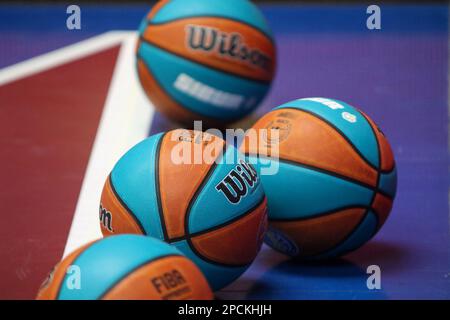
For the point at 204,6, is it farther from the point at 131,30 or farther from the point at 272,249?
the point at 131,30

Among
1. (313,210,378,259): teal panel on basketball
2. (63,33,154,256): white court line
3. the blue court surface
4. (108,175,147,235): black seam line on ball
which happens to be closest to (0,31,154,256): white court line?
(63,33,154,256): white court line

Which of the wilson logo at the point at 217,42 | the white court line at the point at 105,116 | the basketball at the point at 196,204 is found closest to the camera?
the basketball at the point at 196,204

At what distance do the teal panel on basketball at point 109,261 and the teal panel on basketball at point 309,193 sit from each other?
1.11m

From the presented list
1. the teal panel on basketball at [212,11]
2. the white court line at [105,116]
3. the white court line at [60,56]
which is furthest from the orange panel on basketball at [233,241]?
the white court line at [60,56]

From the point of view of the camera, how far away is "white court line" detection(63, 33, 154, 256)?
5.05 metres

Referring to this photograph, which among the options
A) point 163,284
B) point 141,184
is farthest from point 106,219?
point 163,284

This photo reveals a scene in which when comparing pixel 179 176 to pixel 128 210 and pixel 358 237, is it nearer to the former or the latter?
pixel 128 210

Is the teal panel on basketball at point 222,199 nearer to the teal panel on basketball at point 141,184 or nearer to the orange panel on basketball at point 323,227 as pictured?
the teal panel on basketball at point 141,184

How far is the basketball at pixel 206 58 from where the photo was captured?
636 cm

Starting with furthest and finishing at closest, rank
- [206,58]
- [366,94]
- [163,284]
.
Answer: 1. [366,94]
2. [206,58]
3. [163,284]

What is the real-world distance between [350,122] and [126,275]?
172 centimetres

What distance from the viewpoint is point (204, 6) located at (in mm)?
6445

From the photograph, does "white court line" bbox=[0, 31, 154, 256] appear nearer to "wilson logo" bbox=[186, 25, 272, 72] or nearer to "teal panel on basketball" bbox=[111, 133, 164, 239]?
"teal panel on basketball" bbox=[111, 133, 164, 239]

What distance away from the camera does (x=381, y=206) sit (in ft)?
15.0
